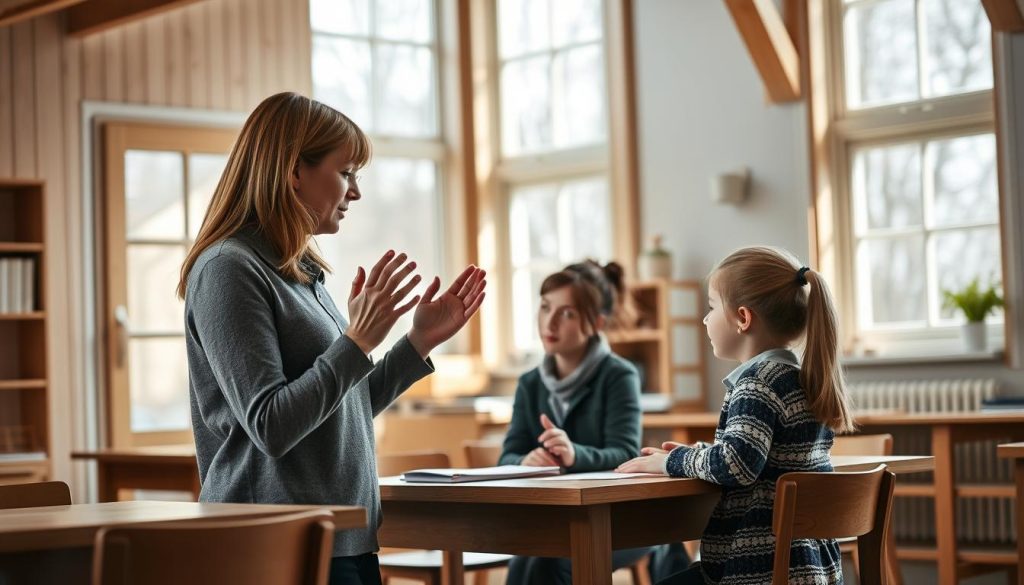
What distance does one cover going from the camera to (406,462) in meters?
3.76

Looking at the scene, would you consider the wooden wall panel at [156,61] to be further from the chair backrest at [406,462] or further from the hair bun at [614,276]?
the chair backrest at [406,462]

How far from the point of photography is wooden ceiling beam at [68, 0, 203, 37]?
Answer: 255 inches

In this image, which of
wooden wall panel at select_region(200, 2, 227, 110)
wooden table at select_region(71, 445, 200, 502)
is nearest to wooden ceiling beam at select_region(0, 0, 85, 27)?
wooden wall panel at select_region(200, 2, 227, 110)

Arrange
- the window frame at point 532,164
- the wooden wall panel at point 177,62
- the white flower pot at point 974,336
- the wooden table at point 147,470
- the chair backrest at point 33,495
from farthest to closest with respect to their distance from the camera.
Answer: the window frame at point 532,164, the wooden wall panel at point 177,62, the white flower pot at point 974,336, the wooden table at point 147,470, the chair backrest at point 33,495

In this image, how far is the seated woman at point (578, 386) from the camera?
3730mm

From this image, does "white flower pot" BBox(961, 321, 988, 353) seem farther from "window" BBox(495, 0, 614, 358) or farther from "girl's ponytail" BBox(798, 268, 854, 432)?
"girl's ponytail" BBox(798, 268, 854, 432)

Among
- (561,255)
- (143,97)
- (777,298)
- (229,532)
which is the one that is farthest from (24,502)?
(561,255)

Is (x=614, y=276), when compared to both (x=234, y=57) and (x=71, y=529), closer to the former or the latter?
(x=71, y=529)

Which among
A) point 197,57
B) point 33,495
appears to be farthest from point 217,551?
point 197,57

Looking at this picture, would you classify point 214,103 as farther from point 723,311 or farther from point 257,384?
point 257,384

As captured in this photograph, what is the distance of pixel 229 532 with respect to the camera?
1.69 m

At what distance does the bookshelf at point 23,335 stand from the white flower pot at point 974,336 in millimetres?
4270

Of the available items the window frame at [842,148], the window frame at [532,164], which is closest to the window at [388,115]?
the window frame at [532,164]

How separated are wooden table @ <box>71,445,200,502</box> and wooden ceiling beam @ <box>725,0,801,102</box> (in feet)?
10.7
